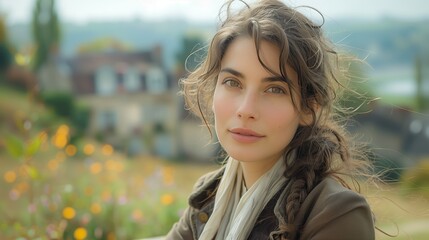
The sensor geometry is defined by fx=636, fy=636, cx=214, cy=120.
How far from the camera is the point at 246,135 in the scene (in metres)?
1.51

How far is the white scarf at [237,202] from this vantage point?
5.15 feet

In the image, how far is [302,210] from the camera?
1.47 metres

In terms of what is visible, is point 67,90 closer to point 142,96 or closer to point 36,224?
point 142,96

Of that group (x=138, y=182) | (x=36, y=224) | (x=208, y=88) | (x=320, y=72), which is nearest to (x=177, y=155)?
(x=138, y=182)

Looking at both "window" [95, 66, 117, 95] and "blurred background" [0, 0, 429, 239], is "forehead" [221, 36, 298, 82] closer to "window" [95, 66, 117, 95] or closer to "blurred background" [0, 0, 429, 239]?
"blurred background" [0, 0, 429, 239]

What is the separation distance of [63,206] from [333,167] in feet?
5.81

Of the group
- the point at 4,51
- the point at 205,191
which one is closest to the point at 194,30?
the point at 4,51

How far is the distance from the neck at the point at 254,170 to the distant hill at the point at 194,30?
1.95m

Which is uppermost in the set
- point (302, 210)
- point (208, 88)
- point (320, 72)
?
point (320, 72)

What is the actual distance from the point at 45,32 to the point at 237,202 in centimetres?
227

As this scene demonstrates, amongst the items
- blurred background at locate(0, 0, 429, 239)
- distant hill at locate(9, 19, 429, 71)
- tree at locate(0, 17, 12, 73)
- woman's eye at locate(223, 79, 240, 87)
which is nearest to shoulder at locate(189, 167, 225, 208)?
woman's eye at locate(223, 79, 240, 87)

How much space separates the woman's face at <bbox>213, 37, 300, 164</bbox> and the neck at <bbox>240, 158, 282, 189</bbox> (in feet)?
0.24

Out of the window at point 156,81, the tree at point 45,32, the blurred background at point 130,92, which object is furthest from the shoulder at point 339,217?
the tree at point 45,32

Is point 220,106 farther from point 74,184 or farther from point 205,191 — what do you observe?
point 74,184
